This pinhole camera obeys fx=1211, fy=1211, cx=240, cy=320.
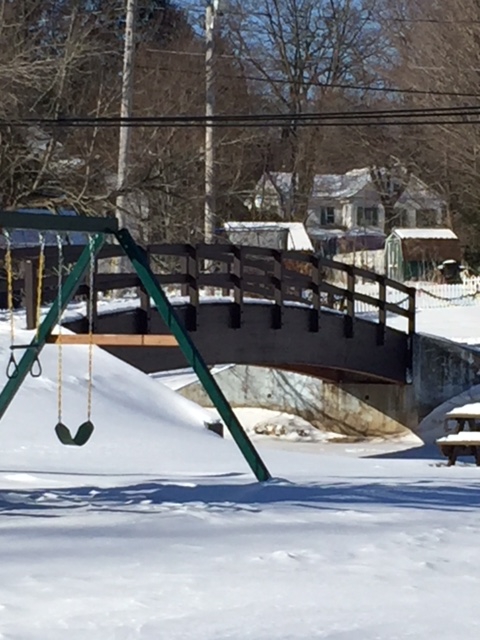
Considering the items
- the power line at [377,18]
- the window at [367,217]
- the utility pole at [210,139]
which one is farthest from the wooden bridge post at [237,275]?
the window at [367,217]

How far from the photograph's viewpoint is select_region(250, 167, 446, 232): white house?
57.1m

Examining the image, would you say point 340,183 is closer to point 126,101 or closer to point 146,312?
point 126,101

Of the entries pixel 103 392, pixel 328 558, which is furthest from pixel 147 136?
pixel 328 558

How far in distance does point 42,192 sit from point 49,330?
16.7m

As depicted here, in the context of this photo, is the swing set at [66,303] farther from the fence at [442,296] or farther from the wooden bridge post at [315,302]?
the fence at [442,296]

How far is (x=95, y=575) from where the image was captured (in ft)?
16.2

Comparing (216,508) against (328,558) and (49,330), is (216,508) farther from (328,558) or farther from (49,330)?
(49,330)

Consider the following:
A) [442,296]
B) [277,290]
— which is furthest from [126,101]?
[442,296]

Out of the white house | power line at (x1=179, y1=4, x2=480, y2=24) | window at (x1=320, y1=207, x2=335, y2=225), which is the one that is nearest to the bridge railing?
power line at (x1=179, y1=4, x2=480, y2=24)

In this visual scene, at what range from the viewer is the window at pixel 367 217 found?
69.8 m

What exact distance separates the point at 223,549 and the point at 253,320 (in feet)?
49.5

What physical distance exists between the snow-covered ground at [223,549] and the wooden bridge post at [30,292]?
16.3ft

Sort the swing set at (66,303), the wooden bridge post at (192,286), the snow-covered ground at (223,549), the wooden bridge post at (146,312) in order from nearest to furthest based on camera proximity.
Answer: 1. the snow-covered ground at (223,549)
2. the swing set at (66,303)
3. the wooden bridge post at (146,312)
4. the wooden bridge post at (192,286)

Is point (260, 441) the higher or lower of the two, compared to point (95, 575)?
lower
